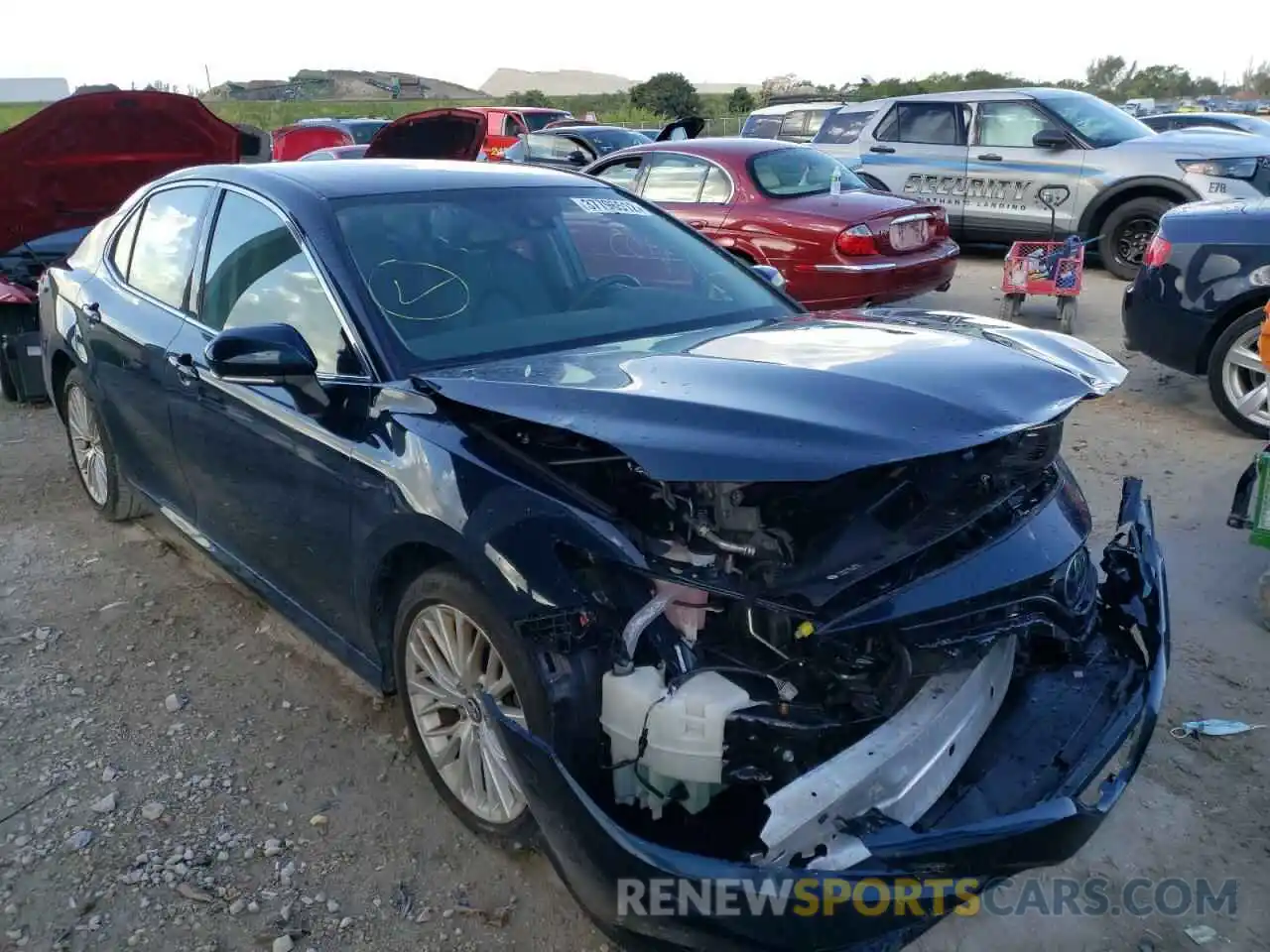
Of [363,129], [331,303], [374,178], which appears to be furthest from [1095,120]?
[363,129]

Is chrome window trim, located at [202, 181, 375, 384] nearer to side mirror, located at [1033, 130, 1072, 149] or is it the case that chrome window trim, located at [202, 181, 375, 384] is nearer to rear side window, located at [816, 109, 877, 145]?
side mirror, located at [1033, 130, 1072, 149]

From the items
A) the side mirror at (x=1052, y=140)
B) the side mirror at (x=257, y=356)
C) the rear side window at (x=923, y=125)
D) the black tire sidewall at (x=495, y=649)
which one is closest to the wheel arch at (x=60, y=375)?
the side mirror at (x=257, y=356)

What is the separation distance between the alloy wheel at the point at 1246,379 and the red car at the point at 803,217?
2.53 metres

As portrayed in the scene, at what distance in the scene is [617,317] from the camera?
3250mm

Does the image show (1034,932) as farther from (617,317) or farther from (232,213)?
(232,213)

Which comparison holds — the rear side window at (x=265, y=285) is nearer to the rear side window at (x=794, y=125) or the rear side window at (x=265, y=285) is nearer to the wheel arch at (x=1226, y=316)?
the wheel arch at (x=1226, y=316)

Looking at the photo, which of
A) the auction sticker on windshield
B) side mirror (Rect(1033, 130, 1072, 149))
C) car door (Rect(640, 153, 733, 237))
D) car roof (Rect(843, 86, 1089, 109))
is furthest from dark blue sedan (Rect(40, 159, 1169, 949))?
car roof (Rect(843, 86, 1089, 109))

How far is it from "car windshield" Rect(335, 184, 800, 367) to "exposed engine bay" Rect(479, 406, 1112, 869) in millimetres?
715

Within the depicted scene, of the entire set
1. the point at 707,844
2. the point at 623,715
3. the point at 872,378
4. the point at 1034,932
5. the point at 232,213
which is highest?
the point at 232,213

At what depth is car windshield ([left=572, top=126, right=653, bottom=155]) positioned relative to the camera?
1441 centimetres

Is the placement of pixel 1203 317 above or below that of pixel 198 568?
above

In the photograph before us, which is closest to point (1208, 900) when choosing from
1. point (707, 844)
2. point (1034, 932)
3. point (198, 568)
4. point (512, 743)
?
point (1034, 932)

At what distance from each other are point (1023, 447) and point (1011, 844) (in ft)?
3.15

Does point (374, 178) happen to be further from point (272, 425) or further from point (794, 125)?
point (794, 125)
